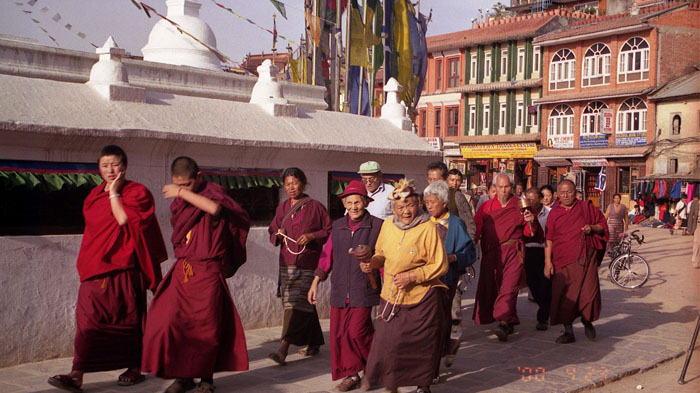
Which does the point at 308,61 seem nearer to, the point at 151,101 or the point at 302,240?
the point at 151,101

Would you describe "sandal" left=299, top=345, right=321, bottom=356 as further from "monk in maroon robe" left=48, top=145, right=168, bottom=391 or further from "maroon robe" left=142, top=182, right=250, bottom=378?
"monk in maroon robe" left=48, top=145, right=168, bottom=391

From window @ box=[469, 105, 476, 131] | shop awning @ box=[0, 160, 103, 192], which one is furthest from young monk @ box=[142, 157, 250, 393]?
window @ box=[469, 105, 476, 131]

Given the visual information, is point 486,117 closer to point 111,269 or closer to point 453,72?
point 453,72

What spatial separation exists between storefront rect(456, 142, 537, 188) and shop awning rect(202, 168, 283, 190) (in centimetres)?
3674

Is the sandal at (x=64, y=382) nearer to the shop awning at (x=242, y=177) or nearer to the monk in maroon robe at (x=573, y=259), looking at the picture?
the shop awning at (x=242, y=177)

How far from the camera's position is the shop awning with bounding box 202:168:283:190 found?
8.48m

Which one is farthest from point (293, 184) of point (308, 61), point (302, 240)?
point (308, 61)

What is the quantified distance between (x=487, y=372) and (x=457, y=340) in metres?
0.38

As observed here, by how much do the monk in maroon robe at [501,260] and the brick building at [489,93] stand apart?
37156 millimetres

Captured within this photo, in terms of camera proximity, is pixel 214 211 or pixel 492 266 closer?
pixel 214 211

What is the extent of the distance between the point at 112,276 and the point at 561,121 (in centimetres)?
4020

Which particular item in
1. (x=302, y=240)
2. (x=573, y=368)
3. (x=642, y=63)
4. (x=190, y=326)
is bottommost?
(x=573, y=368)

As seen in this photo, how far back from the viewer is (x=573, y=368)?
761 centimetres

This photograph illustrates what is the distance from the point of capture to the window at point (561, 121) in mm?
43281
